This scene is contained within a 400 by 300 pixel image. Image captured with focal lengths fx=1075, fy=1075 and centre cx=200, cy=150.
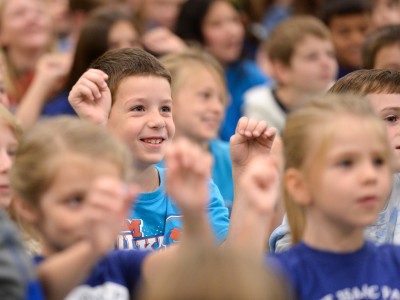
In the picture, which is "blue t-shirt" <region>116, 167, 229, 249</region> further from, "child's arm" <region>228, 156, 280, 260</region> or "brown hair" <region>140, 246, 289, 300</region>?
"brown hair" <region>140, 246, 289, 300</region>

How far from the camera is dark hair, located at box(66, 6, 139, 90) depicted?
234 inches

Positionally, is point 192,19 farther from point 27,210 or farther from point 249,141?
point 27,210

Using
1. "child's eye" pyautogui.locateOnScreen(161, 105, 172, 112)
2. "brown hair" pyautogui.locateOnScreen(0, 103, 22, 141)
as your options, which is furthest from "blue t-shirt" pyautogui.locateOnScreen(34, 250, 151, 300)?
"child's eye" pyautogui.locateOnScreen(161, 105, 172, 112)

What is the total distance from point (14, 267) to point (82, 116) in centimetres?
121

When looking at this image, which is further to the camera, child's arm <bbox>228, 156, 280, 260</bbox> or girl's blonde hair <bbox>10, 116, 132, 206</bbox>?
girl's blonde hair <bbox>10, 116, 132, 206</bbox>

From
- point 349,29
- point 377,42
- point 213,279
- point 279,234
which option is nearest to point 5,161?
point 279,234

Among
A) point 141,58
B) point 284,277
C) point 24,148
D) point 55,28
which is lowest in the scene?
point 284,277

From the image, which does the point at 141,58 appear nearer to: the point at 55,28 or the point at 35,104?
the point at 35,104

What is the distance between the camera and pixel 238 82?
24.1 ft

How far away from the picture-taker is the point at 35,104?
6551 millimetres

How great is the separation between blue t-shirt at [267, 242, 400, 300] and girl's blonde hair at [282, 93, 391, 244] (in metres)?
0.22

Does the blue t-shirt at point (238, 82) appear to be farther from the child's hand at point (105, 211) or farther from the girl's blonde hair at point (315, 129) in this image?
the child's hand at point (105, 211)

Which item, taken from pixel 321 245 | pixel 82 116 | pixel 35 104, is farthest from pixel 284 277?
pixel 35 104

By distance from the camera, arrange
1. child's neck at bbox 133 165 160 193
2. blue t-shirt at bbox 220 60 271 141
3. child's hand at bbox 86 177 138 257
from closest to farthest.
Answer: child's hand at bbox 86 177 138 257, child's neck at bbox 133 165 160 193, blue t-shirt at bbox 220 60 271 141
